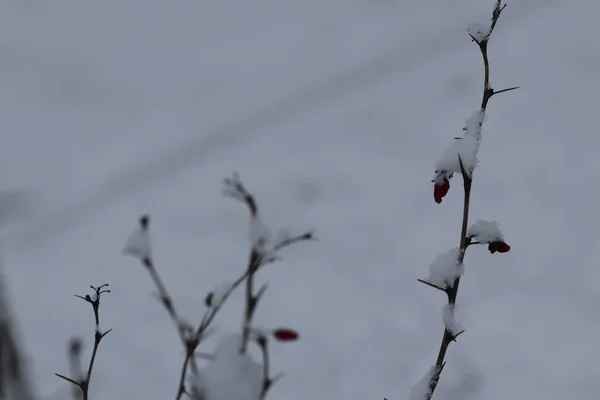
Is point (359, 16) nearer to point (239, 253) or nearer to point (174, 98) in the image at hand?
point (174, 98)

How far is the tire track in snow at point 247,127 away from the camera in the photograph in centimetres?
462

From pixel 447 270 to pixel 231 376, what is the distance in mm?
435

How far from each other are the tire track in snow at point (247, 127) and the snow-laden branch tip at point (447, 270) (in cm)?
355

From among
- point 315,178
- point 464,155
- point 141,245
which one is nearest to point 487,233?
point 464,155

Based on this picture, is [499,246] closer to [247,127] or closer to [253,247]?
[253,247]

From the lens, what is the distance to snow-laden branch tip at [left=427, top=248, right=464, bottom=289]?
1183 mm

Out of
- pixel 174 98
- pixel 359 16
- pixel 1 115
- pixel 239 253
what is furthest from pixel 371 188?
pixel 1 115

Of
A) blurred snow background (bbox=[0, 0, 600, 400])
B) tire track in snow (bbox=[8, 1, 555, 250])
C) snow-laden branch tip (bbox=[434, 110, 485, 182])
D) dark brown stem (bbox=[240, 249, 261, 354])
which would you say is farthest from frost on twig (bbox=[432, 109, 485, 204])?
tire track in snow (bbox=[8, 1, 555, 250])

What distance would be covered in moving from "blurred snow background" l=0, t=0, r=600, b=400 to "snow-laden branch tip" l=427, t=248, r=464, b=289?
74 centimetres

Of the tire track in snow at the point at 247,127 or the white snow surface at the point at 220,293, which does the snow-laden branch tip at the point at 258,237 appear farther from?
the tire track in snow at the point at 247,127

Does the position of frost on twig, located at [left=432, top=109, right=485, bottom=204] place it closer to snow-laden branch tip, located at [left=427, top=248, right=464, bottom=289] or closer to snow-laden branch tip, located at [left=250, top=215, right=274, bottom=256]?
snow-laden branch tip, located at [left=427, top=248, right=464, bottom=289]

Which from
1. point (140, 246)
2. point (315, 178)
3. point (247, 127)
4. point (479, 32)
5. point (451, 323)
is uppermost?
point (247, 127)

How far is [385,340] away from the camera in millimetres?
3396

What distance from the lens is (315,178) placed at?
471 cm
